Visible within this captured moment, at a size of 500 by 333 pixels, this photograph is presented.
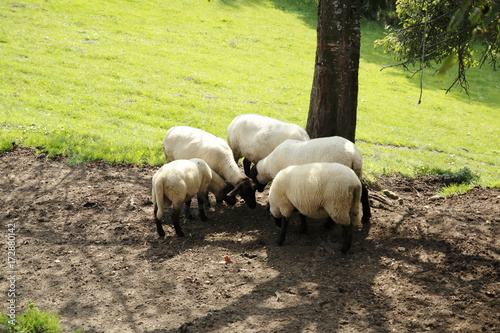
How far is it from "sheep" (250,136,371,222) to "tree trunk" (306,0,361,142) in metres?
0.83

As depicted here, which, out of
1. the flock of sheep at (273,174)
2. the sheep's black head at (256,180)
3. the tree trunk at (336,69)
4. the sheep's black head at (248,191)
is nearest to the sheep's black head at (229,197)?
the flock of sheep at (273,174)

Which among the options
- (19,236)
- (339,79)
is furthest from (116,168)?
(339,79)

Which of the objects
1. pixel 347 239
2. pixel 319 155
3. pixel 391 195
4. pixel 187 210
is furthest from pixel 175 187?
pixel 391 195

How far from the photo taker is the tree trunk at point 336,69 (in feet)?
27.5

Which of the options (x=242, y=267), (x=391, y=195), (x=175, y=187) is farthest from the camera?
(x=391, y=195)

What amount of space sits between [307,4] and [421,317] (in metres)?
38.3

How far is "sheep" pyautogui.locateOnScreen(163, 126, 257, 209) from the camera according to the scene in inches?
345

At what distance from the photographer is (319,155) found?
7875 mm

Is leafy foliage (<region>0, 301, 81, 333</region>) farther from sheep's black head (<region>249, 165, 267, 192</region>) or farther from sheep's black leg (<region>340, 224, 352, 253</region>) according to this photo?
sheep's black head (<region>249, 165, 267, 192</region>)

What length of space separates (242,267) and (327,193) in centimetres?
159

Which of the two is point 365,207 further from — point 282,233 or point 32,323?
point 32,323

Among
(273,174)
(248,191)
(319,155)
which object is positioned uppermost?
(319,155)

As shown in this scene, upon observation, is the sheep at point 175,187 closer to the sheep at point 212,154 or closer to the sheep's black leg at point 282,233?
the sheep at point 212,154

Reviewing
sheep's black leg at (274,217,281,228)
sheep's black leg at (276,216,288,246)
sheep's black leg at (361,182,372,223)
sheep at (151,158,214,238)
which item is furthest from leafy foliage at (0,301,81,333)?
sheep's black leg at (361,182,372,223)
